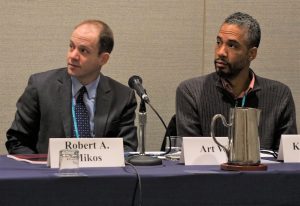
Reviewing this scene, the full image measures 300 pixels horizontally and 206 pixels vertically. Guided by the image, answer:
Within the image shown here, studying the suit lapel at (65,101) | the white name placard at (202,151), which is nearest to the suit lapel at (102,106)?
the suit lapel at (65,101)

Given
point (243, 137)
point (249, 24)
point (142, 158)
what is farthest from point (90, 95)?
point (243, 137)

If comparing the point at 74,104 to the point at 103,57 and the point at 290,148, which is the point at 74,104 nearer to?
the point at 103,57

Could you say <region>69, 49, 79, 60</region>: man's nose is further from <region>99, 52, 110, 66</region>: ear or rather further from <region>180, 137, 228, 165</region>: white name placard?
<region>180, 137, 228, 165</region>: white name placard

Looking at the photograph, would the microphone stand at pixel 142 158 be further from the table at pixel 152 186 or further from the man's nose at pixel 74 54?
the man's nose at pixel 74 54

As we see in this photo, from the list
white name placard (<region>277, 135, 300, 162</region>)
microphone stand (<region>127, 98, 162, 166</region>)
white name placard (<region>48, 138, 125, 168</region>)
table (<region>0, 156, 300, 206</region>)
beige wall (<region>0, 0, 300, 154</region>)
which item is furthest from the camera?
beige wall (<region>0, 0, 300, 154</region>)

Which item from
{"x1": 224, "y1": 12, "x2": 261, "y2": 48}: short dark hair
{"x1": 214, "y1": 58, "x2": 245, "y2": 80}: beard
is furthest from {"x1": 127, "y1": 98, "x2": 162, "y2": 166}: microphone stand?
{"x1": 224, "y1": 12, "x2": 261, "y2": 48}: short dark hair

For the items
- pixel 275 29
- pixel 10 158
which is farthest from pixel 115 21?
pixel 10 158

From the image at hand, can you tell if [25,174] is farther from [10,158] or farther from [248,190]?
[248,190]

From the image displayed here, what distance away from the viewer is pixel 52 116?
3.12 m

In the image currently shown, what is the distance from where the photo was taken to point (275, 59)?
4617 millimetres

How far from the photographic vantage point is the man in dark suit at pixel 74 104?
10.2 ft

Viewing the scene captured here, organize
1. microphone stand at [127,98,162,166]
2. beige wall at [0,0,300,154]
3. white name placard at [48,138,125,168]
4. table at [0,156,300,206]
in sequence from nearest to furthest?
1. table at [0,156,300,206]
2. white name placard at [48,138,125,168]
3. microphone stand at [127,98,162,166]
4. beige wall at [0,0,300,154]

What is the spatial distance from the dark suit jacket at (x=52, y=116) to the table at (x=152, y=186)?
2.89ft

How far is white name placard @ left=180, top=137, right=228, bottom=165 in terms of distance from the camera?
2.27 m
